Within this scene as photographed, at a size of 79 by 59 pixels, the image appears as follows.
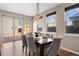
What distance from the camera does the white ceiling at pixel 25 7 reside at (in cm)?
172

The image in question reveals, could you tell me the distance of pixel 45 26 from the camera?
1.98 meters

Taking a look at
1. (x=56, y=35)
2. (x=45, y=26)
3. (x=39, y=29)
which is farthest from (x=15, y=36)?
(x=56, y=35)

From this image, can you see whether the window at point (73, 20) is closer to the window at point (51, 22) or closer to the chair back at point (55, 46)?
the window at point (51, 22)

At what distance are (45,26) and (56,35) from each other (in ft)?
1.14

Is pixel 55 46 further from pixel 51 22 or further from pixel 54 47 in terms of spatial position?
pixel 51 22

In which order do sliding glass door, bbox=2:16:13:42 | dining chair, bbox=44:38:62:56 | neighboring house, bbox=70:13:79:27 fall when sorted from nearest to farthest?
neighboring house, bbox=70:13:79:27
sliding glass door, bbox=2:16:13:42
dining chair, bbox=44:38:62:56

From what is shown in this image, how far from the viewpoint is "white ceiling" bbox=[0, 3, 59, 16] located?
5.64 ft

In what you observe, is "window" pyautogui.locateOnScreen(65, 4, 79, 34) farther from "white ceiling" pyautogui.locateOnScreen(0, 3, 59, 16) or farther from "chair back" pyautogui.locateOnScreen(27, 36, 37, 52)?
"chair back" pyautogui.locateOnScreen(27, 36, 37, 52)

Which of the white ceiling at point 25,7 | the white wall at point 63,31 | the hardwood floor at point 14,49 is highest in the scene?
the white ceiling at point 25,7

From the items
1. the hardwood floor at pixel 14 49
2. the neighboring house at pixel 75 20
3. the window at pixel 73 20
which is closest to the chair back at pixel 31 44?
the hardwood floor at pixel 14 49

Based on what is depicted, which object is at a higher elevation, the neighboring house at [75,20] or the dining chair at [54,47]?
the neighboring house at [75,20]

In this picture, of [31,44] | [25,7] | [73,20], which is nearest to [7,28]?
[25,7]

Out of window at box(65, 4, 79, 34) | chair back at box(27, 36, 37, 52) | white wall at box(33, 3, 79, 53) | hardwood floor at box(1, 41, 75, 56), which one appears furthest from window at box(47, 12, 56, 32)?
chair back at box(27, 36, 37, 52)

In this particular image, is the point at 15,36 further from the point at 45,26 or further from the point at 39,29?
the point at 45,26
